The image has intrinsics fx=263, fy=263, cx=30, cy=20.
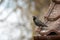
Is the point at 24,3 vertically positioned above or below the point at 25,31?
above

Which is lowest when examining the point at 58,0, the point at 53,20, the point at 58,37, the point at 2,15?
the point at 58,37

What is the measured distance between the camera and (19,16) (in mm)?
8188

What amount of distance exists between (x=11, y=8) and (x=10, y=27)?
67 cm

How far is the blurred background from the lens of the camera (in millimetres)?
7480

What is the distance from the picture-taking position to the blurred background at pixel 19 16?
24.5 feet

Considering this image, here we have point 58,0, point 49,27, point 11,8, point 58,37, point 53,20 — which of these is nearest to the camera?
point 58,37

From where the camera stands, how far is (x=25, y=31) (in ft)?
25.4

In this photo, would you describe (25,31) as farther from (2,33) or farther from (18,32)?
(2,33)

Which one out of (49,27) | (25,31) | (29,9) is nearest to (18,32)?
(25,31)

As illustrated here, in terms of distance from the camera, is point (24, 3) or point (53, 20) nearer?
point (53, 20)

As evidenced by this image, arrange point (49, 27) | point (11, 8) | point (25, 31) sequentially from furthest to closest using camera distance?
point (11, 8) → point (25, 31) → point (49, 27)

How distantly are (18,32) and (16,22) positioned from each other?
1.83 ft

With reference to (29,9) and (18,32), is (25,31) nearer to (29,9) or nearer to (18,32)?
(18,32)

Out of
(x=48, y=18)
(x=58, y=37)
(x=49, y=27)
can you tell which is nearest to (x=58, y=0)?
(x=48, y=18)
